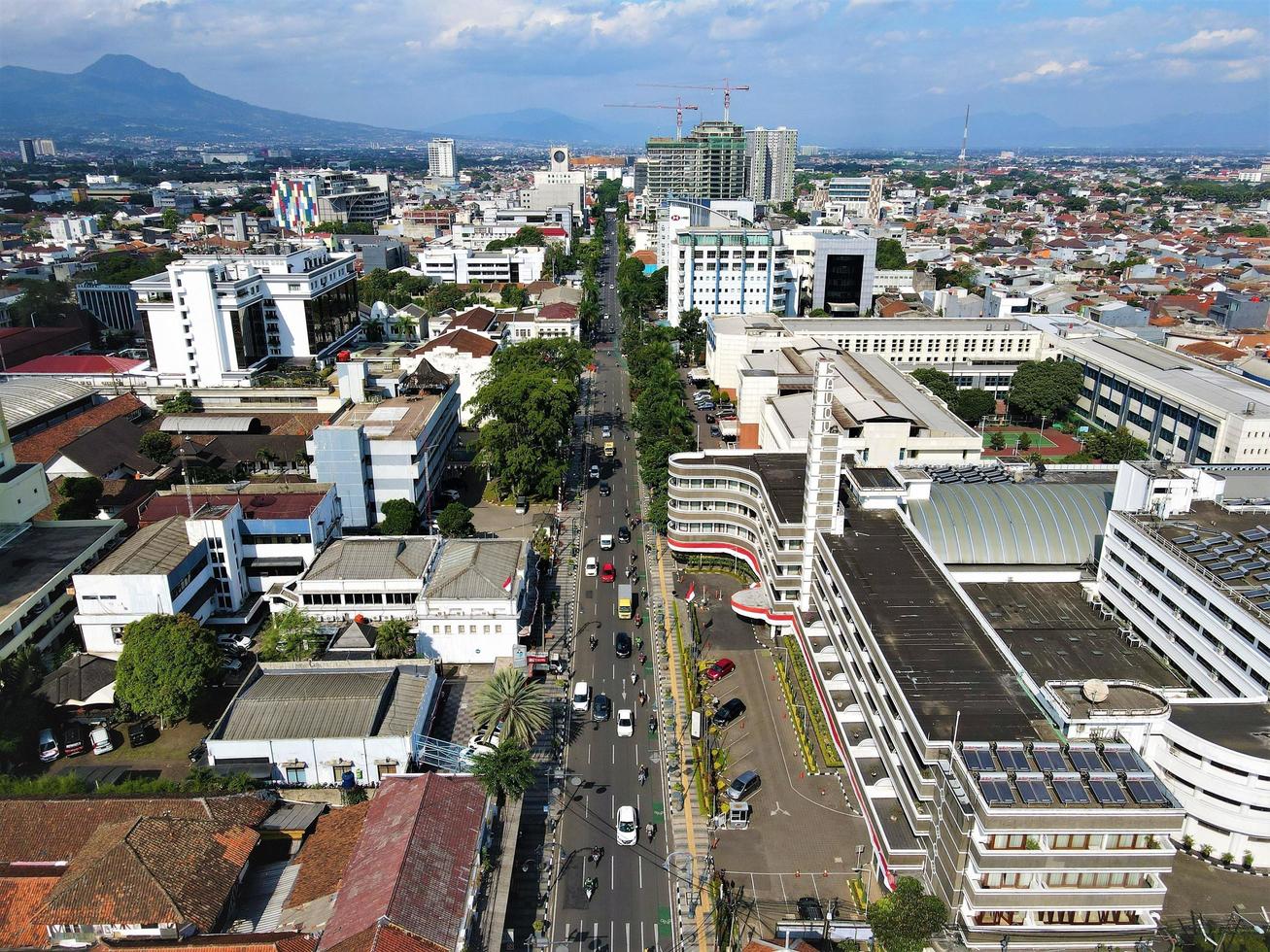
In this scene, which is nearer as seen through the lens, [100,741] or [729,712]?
[100,741]

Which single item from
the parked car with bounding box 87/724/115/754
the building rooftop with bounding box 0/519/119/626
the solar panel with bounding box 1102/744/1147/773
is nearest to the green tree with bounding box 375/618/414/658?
the parked car with bounding box 87/724/115/754

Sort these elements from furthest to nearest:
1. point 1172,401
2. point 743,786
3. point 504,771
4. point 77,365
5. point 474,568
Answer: point 77,365, point 1172,401, point 474,568, point 743,786, point 504,771

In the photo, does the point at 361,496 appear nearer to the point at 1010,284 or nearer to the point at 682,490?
the point at 682,490

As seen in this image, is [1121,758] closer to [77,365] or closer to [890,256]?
[77,365]

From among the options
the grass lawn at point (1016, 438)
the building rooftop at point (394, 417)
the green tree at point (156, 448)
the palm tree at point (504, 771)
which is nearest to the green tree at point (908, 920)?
the palm tree at point (504, 771)

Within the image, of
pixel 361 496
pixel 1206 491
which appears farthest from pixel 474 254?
pixel 1206 491

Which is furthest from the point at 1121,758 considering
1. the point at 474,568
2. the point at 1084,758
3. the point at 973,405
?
the point at 973,405

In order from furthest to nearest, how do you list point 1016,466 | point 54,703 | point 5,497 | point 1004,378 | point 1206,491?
point 1004,378
point 1016,466
point 5,497
point 1206,491
point 54,703
